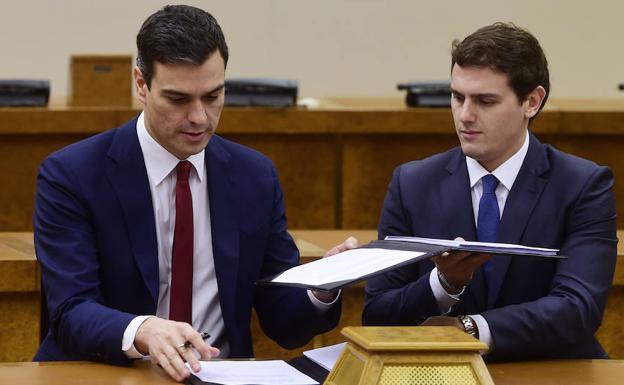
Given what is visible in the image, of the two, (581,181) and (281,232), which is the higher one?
(581,181)

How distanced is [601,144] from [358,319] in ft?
7.16

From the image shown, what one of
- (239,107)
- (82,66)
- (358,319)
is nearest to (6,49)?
(82,66)

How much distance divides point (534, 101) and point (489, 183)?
219mm

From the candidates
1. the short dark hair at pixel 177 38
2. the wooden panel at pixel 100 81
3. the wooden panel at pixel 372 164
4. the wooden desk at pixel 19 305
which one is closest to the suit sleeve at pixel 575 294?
the short dark hair at pixel 177 38

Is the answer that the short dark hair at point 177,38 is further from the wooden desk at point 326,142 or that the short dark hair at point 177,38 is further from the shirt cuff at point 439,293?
the wooden desk at point 326,142

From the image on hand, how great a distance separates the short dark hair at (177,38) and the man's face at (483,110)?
0.55 m

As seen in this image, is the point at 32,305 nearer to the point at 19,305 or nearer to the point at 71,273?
the point at 19,305

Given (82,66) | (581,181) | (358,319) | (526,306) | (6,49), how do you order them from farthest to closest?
(6,49) → (82,66) → (358,319) → (581,181) → (526,306)

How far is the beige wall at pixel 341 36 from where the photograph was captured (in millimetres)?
7246

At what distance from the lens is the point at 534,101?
9.02ft

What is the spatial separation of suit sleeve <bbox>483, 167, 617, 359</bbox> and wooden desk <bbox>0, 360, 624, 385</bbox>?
7 centimetres

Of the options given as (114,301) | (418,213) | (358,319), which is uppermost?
(418,213)

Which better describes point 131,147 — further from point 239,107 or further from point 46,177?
point 239,107

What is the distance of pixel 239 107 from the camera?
5.06m
